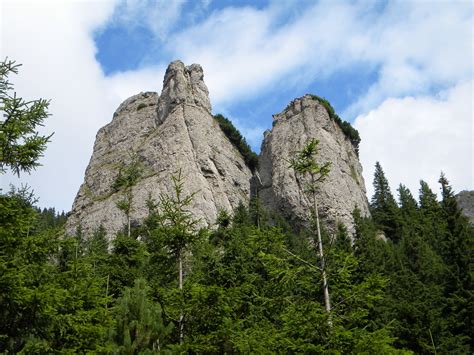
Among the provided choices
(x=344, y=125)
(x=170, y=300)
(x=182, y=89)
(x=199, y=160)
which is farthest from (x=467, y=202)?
(x=170, y=300)

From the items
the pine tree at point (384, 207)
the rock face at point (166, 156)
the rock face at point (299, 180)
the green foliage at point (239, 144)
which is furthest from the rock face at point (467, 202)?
the rock face at point (166, 156)

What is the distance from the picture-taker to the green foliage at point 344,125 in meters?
84.9

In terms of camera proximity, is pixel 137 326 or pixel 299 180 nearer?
pixel 137 326

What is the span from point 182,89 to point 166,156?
16209 millimetres

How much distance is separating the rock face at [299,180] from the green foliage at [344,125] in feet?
3.26

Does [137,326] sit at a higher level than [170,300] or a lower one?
lower

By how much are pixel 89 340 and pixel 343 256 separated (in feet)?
31.0

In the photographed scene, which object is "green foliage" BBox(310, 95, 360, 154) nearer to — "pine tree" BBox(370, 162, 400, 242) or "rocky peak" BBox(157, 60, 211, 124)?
"pine tree" BBox(370, 162, 400, 242)

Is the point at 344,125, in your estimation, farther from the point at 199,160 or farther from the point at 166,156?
the point at 166,156

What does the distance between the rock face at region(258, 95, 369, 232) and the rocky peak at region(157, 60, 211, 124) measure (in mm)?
15482

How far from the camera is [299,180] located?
7162 centimetres

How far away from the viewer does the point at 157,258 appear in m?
16.0

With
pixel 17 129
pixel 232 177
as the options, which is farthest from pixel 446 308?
pixel 232 177

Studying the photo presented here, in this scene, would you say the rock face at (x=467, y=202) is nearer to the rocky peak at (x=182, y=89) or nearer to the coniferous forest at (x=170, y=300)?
the rocky peak at (x=182, y=89)
